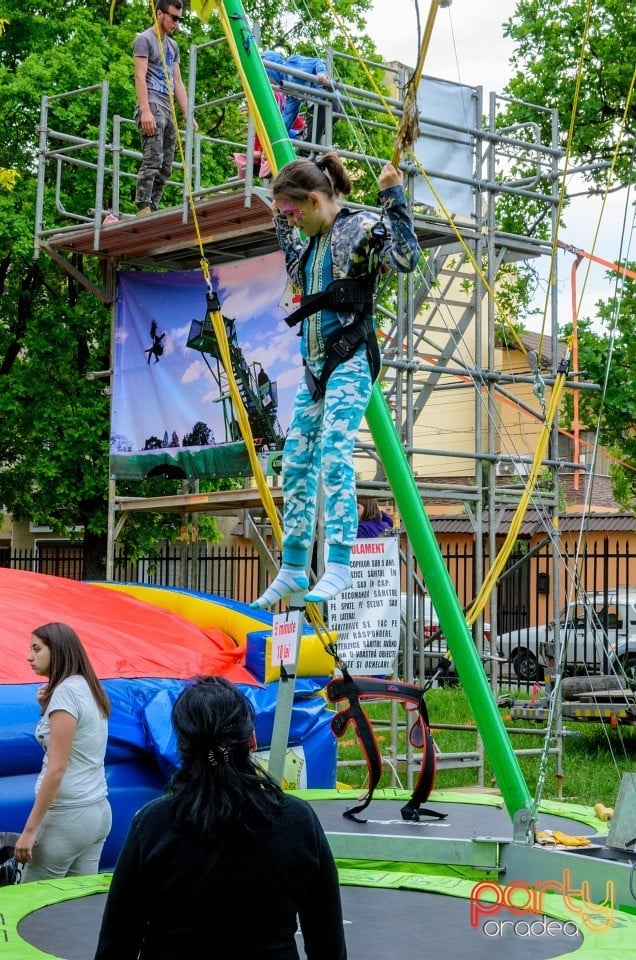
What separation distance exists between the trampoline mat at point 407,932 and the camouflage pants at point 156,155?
238 inches

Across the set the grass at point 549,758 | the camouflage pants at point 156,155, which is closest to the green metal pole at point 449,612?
the grass at point 549,758

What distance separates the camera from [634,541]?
22.3 metres

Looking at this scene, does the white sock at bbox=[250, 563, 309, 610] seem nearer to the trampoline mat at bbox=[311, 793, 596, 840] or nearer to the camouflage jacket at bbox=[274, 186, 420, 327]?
the camouflage jacket at bbox=[274, 186, 420, 327]

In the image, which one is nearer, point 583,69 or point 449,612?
point 449,612

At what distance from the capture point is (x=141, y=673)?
18.4 ft

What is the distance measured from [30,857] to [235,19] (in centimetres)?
283

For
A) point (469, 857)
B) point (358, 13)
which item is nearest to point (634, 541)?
point (358, 13)

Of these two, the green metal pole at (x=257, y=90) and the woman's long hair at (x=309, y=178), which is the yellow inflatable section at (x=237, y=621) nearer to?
the green metal pole at (x=257, y=90)

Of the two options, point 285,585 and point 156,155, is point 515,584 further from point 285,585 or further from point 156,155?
point 285,585

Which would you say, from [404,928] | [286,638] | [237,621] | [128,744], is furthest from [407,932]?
[237,621]

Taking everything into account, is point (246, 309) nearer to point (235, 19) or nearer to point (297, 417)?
point (235, 19)

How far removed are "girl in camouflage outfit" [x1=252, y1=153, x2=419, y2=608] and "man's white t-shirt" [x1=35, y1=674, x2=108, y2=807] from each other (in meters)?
0.79

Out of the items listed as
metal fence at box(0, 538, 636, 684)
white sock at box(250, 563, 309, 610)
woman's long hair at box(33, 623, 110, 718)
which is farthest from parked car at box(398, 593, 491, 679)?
woman's long hair at box(33, 623, 110, 718)

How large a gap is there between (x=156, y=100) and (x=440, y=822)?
549 cm
